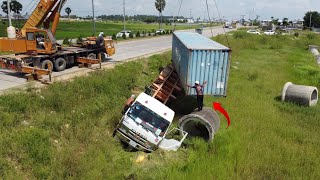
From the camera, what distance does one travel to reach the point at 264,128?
14766mm

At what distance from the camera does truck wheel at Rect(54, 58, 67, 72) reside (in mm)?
19703

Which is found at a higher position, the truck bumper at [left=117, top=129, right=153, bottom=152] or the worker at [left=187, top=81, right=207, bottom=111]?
the worker at [left=187, top=81, right=207, bottom=111]

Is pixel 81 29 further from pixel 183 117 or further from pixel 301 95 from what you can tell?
pixel 183 117

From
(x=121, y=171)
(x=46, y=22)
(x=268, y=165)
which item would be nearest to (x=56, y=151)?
(x=121, y=171)

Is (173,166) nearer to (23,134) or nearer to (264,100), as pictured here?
(23,134)

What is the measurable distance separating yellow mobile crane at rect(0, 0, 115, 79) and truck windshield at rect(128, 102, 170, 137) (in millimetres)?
7152

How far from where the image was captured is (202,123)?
13.6m

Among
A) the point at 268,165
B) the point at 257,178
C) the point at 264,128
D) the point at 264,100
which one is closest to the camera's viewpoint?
the point at 257,178

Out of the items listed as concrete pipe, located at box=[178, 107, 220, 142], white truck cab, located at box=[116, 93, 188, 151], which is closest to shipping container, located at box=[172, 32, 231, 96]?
concrete pipe, located at box=[178, 107, 220, 142]

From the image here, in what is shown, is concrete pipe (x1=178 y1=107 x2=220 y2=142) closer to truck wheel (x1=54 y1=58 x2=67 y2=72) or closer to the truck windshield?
the truck windshield

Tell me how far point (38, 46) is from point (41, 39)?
458 millimetres

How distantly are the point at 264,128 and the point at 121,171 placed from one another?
7.38m

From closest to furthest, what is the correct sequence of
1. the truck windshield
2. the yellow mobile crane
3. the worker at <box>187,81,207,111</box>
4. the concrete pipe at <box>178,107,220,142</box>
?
1. the truck windshield
2. the concrete pipe at <box>178,107,220,142</box>
3. the worker at <box>187,81,207,111</box>
4. the yellow mobile crane

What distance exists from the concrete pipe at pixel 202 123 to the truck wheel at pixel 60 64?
968 cm
